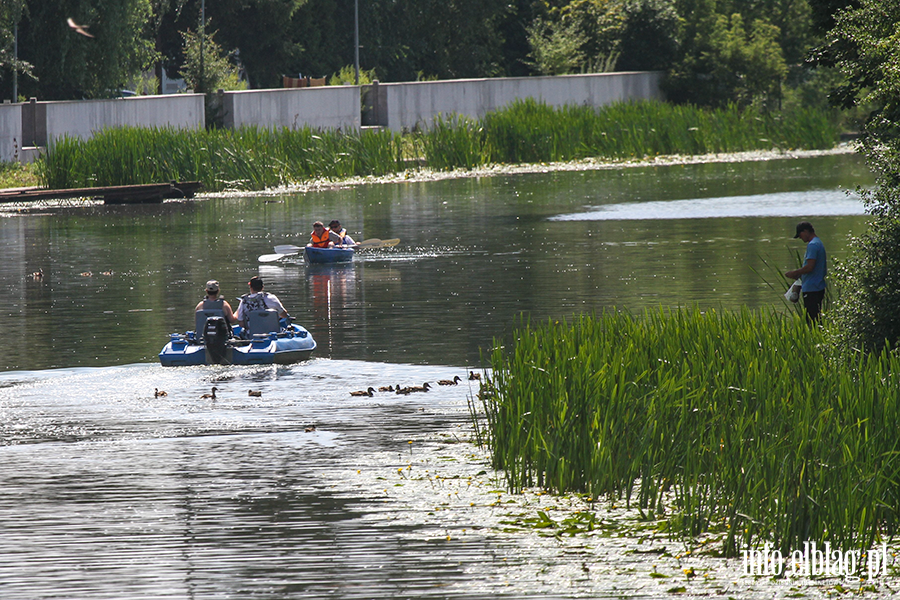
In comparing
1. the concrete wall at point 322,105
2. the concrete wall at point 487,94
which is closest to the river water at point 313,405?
the concrete wall at point 322,105

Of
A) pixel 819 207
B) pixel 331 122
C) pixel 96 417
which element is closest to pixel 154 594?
pixel 96 417

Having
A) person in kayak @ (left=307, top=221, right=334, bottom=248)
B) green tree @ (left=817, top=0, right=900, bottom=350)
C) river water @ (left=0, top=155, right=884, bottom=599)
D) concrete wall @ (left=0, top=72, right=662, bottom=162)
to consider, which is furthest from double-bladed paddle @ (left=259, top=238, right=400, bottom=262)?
concrete wall @ (left=0, top=72, right=662, bottom=162)

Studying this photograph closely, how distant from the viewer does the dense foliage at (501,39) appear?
70.8 m

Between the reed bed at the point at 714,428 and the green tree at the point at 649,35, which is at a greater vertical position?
the green tree at the point at 649,35

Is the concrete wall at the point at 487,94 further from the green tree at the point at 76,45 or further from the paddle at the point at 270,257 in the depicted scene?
the paddle at the point at 270,257

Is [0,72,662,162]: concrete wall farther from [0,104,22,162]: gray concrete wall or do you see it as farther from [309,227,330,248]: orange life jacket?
[309,227,330,248]: orange life jacket

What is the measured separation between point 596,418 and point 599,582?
2.44 meters

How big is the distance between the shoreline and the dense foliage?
23.8 feet

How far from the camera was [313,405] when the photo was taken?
53.2 ft

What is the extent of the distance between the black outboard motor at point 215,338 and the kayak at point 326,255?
38.8 feet

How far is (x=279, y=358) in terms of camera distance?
1889 cm

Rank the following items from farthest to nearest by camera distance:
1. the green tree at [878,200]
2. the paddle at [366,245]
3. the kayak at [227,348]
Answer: the paddle at [366,245] → the kayak at [227,348] → the green tree at [878,200]

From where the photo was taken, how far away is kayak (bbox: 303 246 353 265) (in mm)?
30781

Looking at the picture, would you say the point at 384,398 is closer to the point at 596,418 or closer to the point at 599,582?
the point at 596,418
